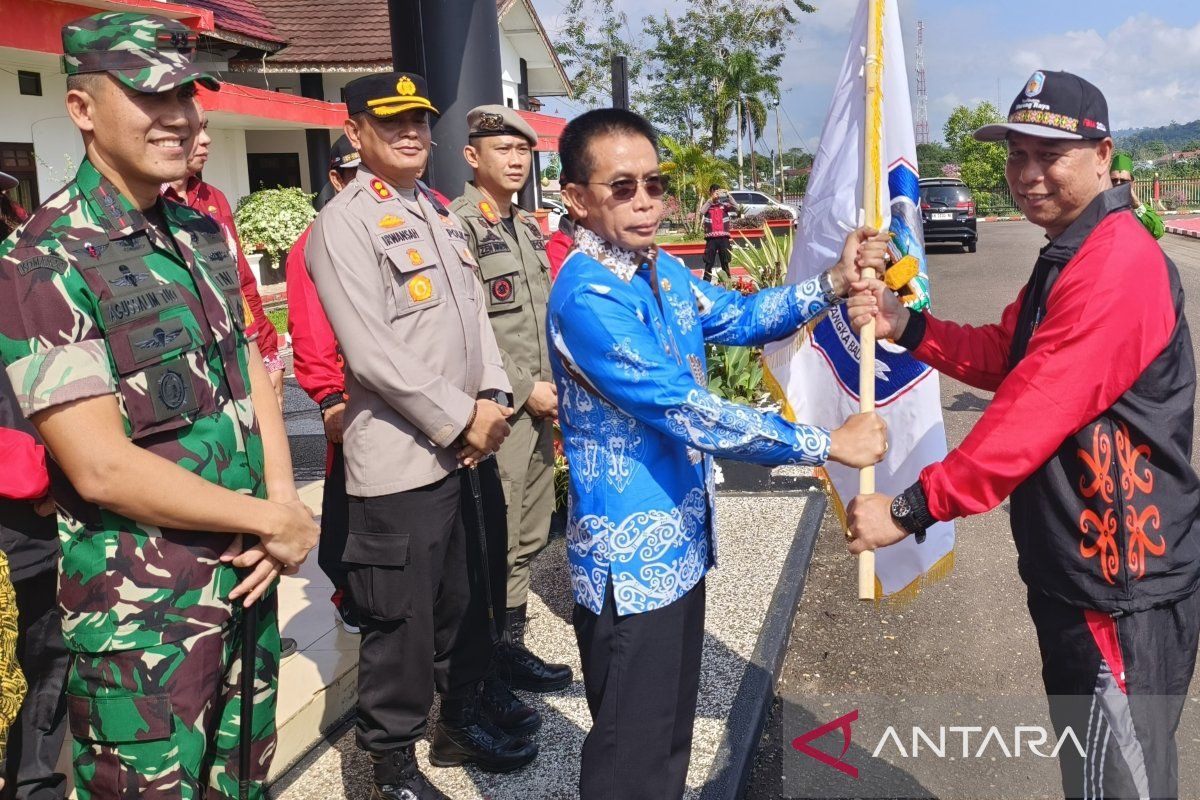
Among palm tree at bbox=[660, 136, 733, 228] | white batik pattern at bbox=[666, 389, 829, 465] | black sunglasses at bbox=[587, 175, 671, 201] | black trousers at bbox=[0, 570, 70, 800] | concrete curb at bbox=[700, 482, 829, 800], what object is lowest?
concrete curb at bbox=[700, 482, 829, 800]

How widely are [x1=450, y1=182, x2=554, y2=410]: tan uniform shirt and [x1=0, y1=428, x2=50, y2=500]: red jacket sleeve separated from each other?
5.58ft

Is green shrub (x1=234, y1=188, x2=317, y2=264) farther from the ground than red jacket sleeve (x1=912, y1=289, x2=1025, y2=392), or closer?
farther from the ground

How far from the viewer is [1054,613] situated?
7.54 ft

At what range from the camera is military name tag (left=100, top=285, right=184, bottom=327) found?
1.86m

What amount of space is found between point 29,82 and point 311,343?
11.8 meters

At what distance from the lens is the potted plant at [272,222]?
53.1 feet

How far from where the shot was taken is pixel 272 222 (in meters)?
16.2

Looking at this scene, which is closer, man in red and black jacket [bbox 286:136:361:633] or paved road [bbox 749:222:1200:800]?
paved road [bbox 749:222:1200:800]

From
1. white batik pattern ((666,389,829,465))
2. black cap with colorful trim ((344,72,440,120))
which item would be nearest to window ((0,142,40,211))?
black cap with colorful trim ((344,72,440,120))

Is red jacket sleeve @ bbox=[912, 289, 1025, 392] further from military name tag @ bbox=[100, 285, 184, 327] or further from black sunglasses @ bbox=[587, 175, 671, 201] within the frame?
military name tag @ bbox=[100, 285, 184, 327]

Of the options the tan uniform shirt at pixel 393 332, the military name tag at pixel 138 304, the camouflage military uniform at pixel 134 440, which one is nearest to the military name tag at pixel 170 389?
the camouflage military uniform at pixel 134 440

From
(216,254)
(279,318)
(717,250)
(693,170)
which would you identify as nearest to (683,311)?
(216,254)

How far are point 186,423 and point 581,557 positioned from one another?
0.93m

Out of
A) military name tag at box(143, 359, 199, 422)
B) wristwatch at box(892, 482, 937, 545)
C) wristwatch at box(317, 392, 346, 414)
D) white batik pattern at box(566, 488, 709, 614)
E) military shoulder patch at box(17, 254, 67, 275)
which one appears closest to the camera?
military shoulder patch at box(17, 254, 67, 275)
